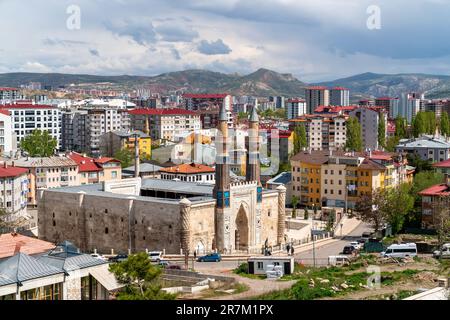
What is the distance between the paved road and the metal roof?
1338 cm

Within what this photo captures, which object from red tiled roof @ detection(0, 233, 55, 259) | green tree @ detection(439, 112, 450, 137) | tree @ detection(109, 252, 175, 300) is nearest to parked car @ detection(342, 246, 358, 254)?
red tiled roof @ detection(0, 233, 55, 259)

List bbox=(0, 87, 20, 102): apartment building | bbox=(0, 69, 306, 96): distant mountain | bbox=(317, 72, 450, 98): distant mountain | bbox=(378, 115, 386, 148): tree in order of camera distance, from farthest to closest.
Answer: bbox=(317, 72, 450, 98): distant mountain
bbox=(0, 69, 306, 96): distant mountain
bbox=(0, 87, 20, 102): apartment building
bbox=(378, 115, 386, 148): tree

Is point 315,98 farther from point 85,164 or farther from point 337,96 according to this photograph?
point 85,164

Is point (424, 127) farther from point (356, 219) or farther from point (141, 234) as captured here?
point (141, 234)

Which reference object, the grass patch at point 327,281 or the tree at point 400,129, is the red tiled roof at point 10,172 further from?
the tree at point 400,129

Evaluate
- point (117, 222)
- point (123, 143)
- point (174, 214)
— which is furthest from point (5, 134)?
point (174, 214)

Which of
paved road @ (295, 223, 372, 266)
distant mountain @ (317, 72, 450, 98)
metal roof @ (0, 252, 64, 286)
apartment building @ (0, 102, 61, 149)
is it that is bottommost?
paved road @ (295, 223, 372, 266)

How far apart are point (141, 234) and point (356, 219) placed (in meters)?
14.8

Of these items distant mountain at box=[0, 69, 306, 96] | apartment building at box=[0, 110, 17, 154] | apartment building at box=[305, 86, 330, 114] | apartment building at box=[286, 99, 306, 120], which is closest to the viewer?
apartment building at box=[0, 110, 17, 154]

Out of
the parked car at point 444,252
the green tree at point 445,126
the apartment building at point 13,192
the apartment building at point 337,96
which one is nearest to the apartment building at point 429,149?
the green tree at point 445,126

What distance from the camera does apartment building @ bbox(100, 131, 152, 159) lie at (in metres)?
67.4

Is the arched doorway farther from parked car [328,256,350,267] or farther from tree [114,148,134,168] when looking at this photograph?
tree [114,148,134,168]

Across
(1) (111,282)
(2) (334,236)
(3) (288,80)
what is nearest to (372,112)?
(2) (334,236)

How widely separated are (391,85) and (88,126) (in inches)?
4297
